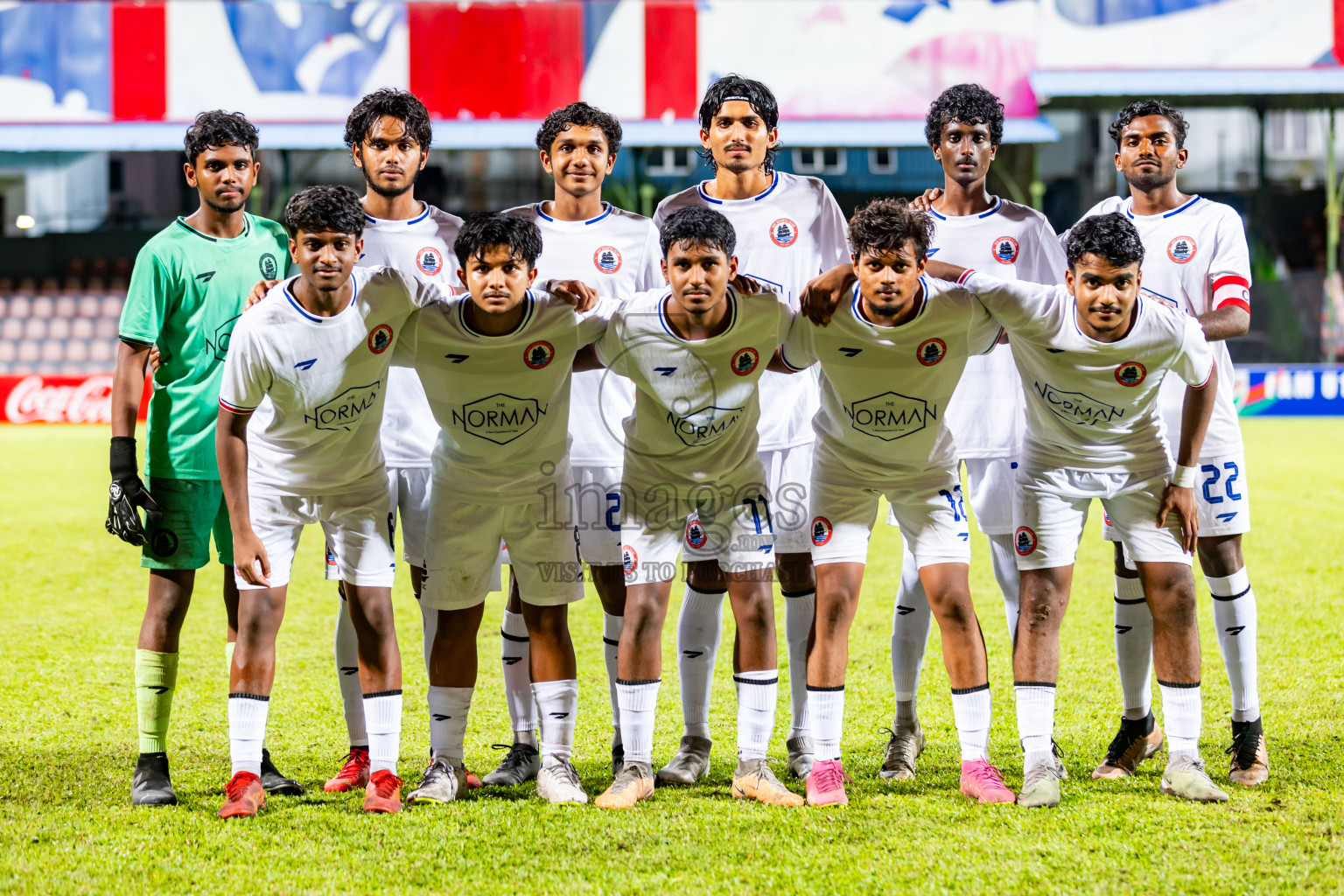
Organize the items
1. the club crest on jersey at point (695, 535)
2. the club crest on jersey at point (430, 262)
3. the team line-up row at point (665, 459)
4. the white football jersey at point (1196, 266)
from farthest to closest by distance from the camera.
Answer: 1. the club crest on jersey at point (430, 262)
2. the white football jersey at point (1196, 266)
3. the club crest on jersey at point (695, 535)
4. the team line-up row at point (665, 459)

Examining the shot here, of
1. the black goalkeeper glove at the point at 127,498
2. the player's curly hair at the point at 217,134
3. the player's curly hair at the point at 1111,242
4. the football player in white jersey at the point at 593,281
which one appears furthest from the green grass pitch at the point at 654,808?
the player's curly hair at the point at 217,134

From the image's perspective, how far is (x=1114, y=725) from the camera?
470cm

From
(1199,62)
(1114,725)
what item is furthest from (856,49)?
(1114,725)

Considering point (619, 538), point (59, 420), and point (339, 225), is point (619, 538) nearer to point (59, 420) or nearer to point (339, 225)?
point (339, 225)

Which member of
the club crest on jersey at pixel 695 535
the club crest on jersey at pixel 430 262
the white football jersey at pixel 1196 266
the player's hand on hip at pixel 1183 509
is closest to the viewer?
the player's hand on hip at pixel 1183 509

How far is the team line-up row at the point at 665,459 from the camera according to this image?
3.67 meters

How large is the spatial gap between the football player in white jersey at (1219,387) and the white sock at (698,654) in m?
1.28

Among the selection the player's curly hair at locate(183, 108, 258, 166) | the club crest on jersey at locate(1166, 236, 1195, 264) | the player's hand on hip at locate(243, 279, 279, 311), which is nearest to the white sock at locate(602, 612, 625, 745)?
the player's hand on hip at locate(243, 279, 279, 311)

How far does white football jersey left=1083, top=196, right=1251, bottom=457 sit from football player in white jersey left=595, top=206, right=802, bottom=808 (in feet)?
4.40

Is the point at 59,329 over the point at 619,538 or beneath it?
over

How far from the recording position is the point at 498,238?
3.62 meters

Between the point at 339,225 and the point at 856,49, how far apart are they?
17.9m

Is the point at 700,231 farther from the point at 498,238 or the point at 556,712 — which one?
the point at 556,712

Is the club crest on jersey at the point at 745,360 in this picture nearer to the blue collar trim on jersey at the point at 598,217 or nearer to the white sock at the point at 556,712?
the blue collar trim on jersey at the point at 598,217
